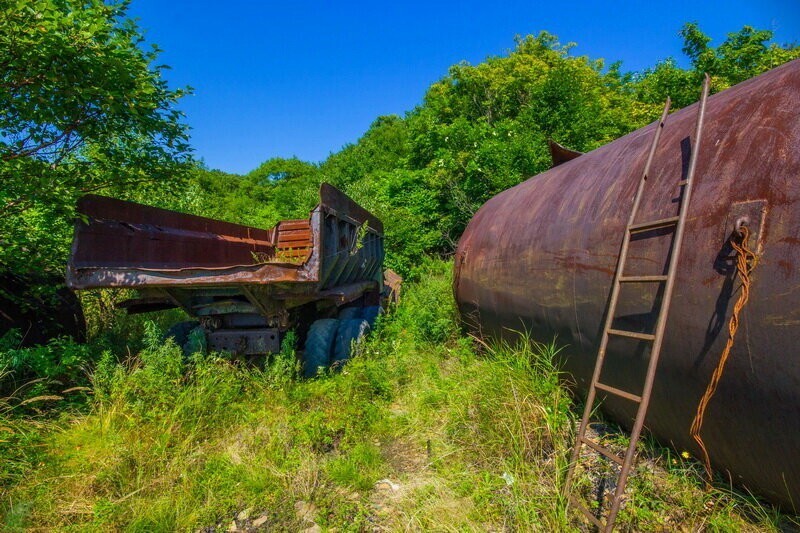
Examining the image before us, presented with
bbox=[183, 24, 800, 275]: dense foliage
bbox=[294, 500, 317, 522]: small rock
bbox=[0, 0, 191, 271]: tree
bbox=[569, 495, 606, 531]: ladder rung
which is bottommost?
bbox=[294, 500, 317, 522]: small rock

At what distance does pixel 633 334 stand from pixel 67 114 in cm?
522

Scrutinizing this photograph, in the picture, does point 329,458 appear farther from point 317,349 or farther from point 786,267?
point 786,267

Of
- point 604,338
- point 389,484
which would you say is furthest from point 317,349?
point 604,338

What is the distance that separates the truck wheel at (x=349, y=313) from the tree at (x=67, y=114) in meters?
3.19

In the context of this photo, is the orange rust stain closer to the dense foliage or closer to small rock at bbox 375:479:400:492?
small rock at bbox 375:479:400:492

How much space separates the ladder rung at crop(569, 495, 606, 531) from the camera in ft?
6.20

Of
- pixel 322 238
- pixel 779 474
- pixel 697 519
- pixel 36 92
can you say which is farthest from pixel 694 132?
pixel 36 92

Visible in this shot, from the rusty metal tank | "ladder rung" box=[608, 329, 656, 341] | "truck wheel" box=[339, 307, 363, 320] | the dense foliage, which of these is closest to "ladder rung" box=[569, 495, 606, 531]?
the rusty metal tank

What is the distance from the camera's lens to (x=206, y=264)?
580cm

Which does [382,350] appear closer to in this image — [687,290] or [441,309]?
[441,309]

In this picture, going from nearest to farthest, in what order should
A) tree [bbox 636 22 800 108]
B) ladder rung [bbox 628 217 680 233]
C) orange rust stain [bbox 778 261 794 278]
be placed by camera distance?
1. orange rust stain [bbox 778 261 794 278]
2. ladder rung [bbox 628 217 680 233]
3. tree [bbox 636 22 800 108]

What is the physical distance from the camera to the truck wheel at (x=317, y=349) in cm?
464

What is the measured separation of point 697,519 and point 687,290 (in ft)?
3.86

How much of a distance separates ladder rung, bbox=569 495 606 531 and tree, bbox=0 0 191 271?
180 inches
